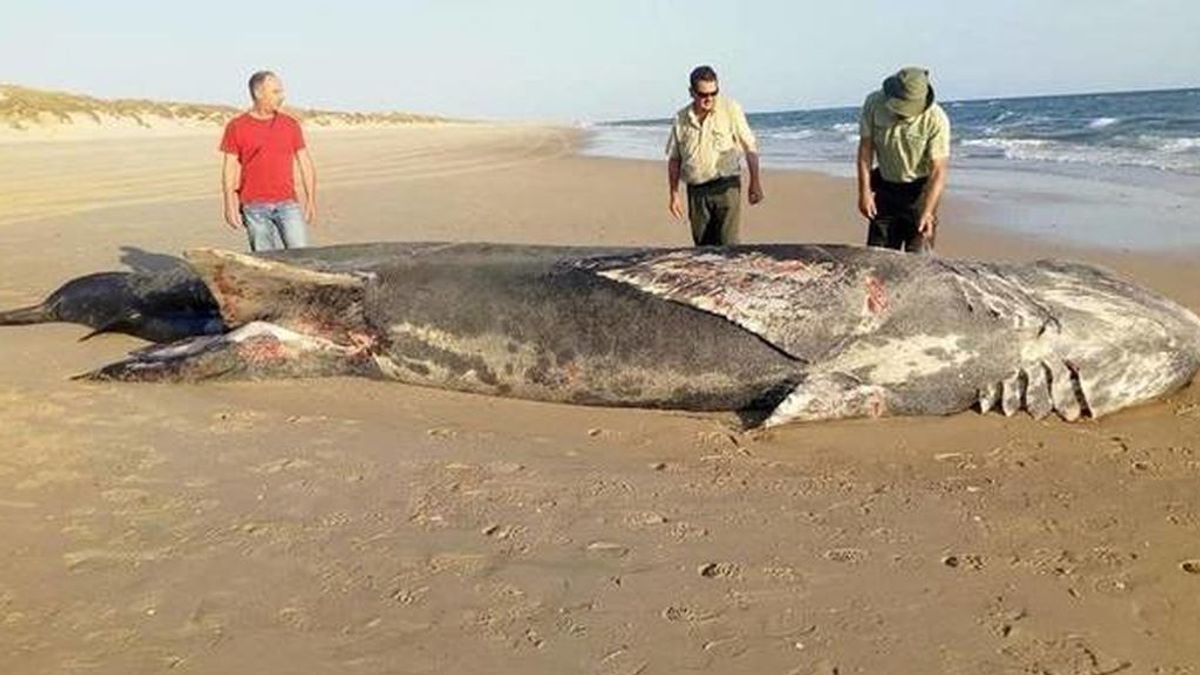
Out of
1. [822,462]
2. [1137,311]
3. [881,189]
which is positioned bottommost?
[822,462]

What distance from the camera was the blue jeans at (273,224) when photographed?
8.05 metres

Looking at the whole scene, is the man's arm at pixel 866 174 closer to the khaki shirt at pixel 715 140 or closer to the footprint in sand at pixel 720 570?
the khaki shirt at pixel 715 140

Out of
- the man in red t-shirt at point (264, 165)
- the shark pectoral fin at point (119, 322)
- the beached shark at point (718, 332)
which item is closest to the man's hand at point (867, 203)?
the beached shark at point (718, 332)

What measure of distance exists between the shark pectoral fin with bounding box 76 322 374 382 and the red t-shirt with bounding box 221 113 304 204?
2051mm

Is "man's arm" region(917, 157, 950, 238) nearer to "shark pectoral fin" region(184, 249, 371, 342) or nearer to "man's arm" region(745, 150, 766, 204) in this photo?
"man's arm" region(745, 150, 766, 204)

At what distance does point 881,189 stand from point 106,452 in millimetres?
5322

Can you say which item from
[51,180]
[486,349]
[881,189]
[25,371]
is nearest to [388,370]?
[486,349]

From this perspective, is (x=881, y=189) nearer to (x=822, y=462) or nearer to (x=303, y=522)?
(x=822, y=462)

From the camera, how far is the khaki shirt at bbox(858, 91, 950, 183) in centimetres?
711

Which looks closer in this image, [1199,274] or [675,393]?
Answer: [675,393]

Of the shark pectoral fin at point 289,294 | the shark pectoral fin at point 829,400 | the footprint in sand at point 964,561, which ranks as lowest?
the footprint in sand at point 964,561

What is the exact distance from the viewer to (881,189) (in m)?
7.53

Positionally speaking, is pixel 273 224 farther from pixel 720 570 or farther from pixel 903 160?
pixel 720 570

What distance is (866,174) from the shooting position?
290 inches
